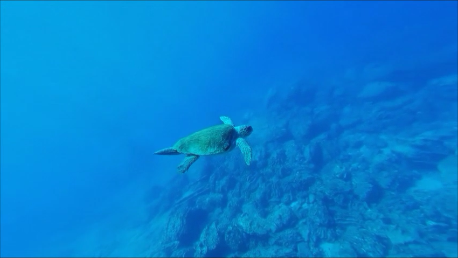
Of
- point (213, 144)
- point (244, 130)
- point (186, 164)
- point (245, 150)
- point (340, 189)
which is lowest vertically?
point (245, 150)

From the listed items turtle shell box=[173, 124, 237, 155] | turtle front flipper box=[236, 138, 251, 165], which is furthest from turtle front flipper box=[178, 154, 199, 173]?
turtle front flipper box=[236, 138, 251, 165]

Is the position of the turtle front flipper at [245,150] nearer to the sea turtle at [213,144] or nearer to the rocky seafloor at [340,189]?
the sea turtle at [213,144]

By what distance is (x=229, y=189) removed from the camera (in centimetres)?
1689

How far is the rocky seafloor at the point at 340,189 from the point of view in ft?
38.1

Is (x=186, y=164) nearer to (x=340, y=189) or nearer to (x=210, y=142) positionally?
(x=210, y=142)

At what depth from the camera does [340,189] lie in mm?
13453

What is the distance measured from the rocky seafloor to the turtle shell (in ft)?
29.1

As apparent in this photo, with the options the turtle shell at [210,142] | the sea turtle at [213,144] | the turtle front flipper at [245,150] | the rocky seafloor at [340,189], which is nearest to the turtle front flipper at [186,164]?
the sea turtle at [213,144]

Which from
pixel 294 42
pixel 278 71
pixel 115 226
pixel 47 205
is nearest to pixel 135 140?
pixel 47 205

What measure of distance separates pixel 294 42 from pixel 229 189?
75.0 m

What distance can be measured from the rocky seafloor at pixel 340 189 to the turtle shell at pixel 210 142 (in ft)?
29.1

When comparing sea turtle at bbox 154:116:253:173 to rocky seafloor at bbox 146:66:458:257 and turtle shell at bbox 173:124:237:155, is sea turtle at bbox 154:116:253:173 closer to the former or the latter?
turtle shell at bbox 173:124:237:155

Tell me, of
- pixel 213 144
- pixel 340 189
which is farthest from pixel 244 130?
pixel 340 189

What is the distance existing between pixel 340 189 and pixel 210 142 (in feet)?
37.9
